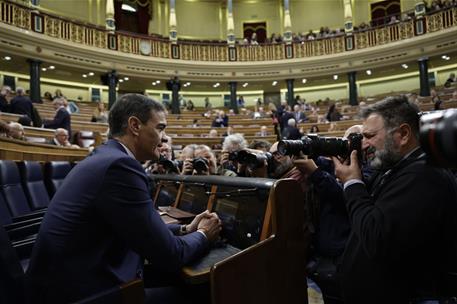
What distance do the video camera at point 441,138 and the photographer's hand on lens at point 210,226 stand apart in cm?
98

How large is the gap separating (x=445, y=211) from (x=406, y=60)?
13224mm

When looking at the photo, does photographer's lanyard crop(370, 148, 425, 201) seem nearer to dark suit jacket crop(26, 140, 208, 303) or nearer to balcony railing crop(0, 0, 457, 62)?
dark suit jacket crop(26, 140, 208, 303)

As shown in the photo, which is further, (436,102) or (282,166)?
(436,102)

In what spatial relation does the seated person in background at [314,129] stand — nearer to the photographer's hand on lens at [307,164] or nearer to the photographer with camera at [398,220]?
the photographer's hand on lens at [307,164]

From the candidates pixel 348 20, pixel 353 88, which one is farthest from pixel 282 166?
pixel 348 20

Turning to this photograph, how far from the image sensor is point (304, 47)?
13859 mm

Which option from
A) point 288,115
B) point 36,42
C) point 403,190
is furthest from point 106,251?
point 36,42

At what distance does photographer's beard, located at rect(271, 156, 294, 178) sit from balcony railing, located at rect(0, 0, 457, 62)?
10.0m

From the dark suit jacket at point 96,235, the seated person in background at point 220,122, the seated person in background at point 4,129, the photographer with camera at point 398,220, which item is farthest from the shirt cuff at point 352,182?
the seated person in background at point 220,122

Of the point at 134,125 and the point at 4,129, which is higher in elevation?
the point at 4,129

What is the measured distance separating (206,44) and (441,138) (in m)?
14.0

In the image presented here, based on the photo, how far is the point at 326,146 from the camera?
1.33 metres

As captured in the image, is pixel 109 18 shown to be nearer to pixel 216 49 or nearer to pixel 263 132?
pixel 216 49

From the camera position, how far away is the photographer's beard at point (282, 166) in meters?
1.98
